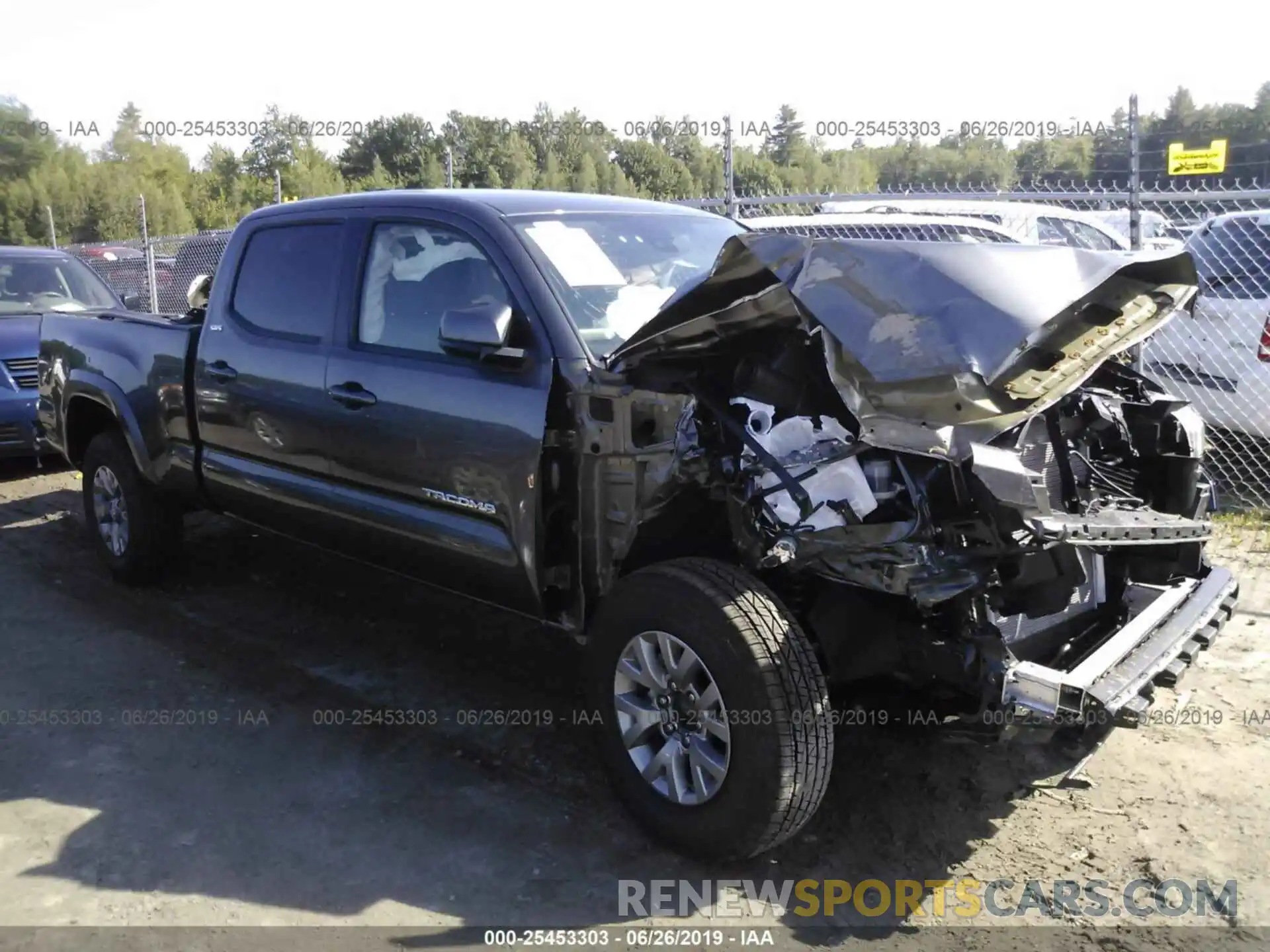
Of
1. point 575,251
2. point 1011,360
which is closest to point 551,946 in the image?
point 1011,360

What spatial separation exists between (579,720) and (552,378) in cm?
141

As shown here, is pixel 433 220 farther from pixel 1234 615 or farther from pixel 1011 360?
pixel 1234 615

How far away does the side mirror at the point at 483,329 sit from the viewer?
348 centimetres

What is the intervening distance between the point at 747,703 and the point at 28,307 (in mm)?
8474

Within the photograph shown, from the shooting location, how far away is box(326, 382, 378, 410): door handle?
406 centimetres

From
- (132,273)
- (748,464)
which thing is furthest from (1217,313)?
(132,273)

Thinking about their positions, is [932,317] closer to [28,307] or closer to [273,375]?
[273,375]

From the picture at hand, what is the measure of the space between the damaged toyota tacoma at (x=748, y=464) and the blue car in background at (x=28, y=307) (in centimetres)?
461

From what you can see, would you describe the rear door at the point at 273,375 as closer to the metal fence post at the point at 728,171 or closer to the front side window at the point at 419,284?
Answer: the front side window at the point at 419,284

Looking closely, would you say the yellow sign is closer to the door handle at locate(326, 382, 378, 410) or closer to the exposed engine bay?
the exposed engine bay

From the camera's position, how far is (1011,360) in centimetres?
280

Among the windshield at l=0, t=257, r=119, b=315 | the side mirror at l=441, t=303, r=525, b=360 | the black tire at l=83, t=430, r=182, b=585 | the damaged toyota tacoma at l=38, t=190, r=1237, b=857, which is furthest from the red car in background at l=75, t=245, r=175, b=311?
the side mirror at l=441, t=303, r=525, b=360

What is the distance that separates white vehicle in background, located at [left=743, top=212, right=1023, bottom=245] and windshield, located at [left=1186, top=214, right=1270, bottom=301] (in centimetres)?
144

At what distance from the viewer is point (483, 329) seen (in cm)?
348
